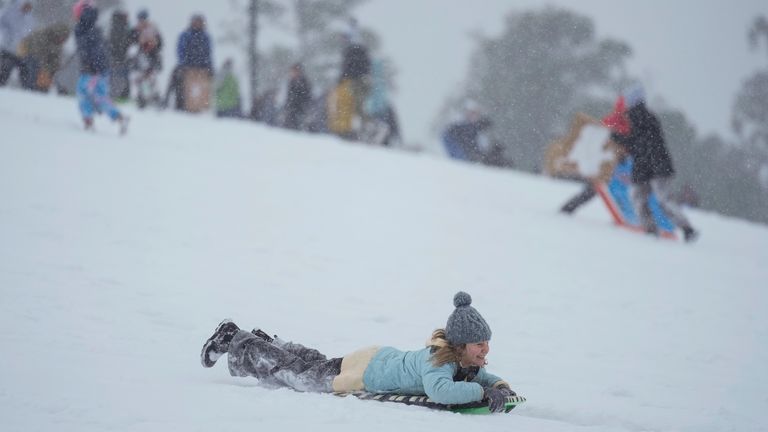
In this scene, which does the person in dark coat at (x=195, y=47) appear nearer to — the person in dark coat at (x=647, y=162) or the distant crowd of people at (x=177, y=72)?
the distant crowd of people at (x=177, y=72)

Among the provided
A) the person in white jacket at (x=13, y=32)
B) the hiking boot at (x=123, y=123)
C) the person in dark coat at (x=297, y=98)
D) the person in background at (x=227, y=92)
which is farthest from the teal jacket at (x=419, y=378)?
the person in background at (x=227, y=92)

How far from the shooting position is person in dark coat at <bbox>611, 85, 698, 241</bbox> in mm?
11023

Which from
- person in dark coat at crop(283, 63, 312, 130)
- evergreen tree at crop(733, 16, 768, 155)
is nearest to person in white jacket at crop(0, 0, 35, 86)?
person in dark coat at crop(283, 63, 312, 130)

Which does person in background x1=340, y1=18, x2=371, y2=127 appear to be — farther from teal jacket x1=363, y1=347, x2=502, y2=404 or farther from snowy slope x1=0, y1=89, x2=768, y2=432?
teal jacket x1=363, y1=347, x2=502, y2=404

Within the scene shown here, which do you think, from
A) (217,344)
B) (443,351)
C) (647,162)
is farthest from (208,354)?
(647,162)

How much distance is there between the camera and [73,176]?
9305 mm

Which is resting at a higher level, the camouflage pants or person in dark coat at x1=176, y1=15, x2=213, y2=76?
person in dark coat at x1=176, y1=15, x2=213, y2=76

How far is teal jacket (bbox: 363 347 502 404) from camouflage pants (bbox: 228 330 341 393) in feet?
0.74

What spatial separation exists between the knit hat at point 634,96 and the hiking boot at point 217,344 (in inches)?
312

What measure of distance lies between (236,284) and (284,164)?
5.99 m

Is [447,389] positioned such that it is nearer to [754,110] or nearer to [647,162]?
[647,162]

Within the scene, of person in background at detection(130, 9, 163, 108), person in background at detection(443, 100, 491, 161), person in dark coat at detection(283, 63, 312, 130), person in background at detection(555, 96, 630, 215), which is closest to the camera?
person in background at detection(555, 96, 630, 215)

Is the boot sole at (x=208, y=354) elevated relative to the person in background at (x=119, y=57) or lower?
lower

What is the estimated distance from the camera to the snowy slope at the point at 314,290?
13.4 ft
